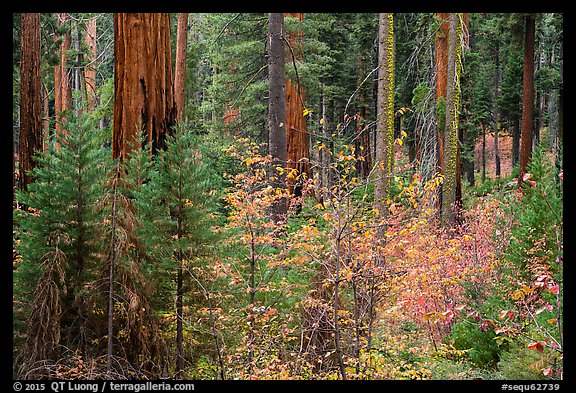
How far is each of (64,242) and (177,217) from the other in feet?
3.54

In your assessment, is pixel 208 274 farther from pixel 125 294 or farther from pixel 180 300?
pixel 125 294

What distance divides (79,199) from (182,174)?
1.00 meters

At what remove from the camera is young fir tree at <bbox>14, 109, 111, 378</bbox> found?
→ 436 cm

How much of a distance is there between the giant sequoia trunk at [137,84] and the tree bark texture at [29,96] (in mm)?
3708

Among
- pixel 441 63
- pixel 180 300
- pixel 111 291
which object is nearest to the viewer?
pixel 111 291

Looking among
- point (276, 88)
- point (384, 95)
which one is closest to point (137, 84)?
point (276, 88)

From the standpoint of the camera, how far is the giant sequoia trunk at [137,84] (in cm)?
626

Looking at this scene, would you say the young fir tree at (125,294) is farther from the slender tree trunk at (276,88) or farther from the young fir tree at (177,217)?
the slender tree trunk at (276,88)

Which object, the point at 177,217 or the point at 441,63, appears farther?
the point at 441,63

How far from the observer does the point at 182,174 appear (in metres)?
4.94

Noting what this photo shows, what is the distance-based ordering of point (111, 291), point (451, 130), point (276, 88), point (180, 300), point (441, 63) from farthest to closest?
point (441, 63) < point (451, 130) < point (276, 88) < point (180, 300) < point (111, 291)

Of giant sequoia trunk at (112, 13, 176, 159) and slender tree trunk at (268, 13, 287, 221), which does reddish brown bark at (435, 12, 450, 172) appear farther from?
giant sequoia trunk at (112, 13, 176, 159)

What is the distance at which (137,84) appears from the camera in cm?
630
